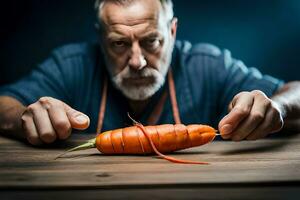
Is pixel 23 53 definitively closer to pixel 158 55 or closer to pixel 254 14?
pixel 158 55

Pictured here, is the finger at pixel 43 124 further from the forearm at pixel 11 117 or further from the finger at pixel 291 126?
the finger at pixel 291 126

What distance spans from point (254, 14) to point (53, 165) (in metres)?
1.78

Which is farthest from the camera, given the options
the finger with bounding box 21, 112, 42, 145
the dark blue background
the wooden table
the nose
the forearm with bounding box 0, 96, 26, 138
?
the dark blue background

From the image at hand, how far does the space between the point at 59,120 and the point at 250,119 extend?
0.57 meters

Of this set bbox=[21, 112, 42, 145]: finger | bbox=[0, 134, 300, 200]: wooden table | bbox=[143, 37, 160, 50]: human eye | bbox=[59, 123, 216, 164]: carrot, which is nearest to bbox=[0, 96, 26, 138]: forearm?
bbox=[21, 112, 42, 145]: finger

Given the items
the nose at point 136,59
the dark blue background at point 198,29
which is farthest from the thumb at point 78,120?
the dark blue background at point 198,29

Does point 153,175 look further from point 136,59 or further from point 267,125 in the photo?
point 136,59

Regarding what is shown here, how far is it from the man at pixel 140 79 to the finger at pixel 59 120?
309 millimetres

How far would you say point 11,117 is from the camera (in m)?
1.97

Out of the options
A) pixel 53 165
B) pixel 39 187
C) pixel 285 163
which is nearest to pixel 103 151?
pixel 53 165

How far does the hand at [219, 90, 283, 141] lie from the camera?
1508 mm

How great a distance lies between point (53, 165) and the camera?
55.3 inches

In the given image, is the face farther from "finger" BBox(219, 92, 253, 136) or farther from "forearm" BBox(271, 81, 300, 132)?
"finger" BBox(219, 92, 253, 136)

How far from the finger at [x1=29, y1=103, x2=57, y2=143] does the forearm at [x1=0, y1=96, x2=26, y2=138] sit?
21 cm
